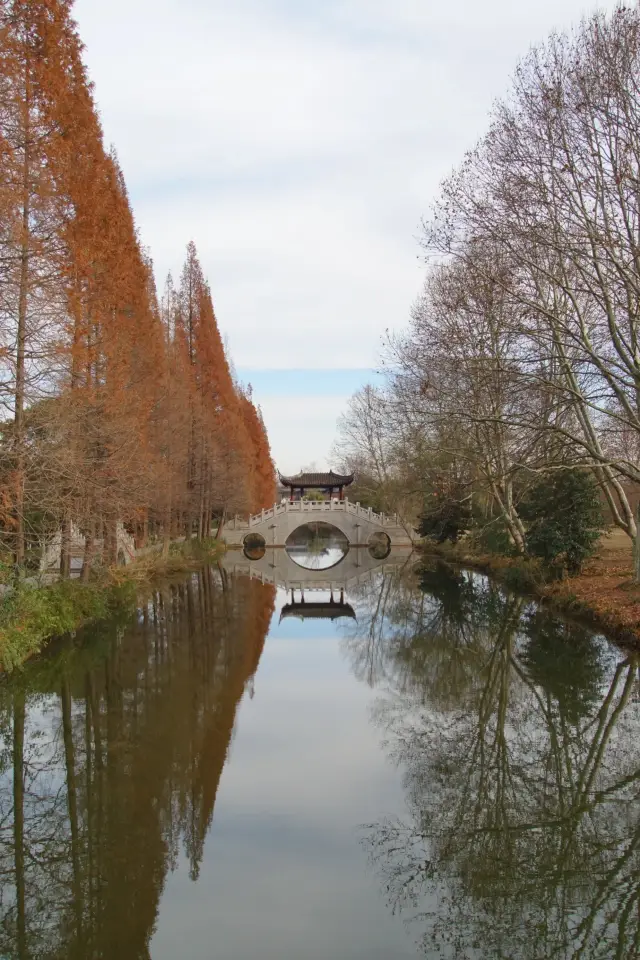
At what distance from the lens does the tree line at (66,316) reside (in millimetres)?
11234

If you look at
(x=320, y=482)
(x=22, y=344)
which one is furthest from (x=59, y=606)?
(x=320, y=482)

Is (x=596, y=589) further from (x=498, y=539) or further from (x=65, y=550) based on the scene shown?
(x=65, y=550)

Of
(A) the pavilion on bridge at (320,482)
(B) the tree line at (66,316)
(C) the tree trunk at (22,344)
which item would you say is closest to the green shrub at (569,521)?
(B) the tree line at (66,316)

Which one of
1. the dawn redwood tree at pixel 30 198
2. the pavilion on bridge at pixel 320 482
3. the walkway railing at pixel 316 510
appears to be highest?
the dawn redwood tree at pixel 30 198

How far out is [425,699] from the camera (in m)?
10.3

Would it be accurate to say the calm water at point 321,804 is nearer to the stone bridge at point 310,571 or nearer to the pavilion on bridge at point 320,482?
the stone bridge at point 310,571

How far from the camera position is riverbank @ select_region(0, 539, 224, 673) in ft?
36.0

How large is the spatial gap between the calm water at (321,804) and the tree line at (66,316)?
3.10 metres

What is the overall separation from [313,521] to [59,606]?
32252 millimetres

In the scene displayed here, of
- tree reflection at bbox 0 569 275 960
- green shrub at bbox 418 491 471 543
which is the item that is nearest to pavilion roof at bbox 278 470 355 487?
green shrub at bbox 418 491 471 543

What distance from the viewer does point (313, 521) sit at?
45312mm

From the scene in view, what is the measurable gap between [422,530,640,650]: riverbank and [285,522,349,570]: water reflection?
1491cm

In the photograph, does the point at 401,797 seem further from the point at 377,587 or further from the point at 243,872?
the point at 377,587

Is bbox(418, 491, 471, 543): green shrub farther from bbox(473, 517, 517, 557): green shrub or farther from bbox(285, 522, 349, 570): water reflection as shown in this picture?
bbox(285, 522, 349, 570): water reflection
